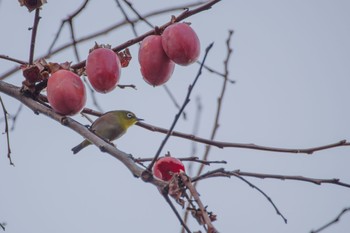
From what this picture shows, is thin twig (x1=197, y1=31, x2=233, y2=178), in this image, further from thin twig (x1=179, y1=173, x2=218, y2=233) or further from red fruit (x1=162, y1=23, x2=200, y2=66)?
thin twig (x1=179, y1=173, x2=218, y2=233)

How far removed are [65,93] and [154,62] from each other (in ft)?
1.22

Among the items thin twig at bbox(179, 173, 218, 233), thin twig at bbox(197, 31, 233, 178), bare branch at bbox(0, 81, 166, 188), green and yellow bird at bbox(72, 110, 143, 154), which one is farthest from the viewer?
thin twig at bbox(197, 31, 233, 178)

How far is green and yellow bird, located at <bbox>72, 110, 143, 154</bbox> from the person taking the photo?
2.16m

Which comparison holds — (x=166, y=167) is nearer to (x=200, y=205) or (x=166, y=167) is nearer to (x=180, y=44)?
(x=180, y=44)

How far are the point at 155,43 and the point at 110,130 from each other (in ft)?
1.38

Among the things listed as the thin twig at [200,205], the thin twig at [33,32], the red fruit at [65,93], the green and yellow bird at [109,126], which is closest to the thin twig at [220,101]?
the green and yellow bird at [109,126]

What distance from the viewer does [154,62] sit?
2.00 m

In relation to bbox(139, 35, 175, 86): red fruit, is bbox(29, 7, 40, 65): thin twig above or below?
below

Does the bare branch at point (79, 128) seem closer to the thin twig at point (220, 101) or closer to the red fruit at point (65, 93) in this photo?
the red fruit at point (65, 93)

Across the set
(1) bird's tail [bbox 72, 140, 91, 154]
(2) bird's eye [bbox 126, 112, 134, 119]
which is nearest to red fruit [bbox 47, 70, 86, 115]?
(1) bird's tail [bbox 72, 140, 91, 154]

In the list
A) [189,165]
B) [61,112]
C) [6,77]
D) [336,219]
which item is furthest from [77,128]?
[6,77]

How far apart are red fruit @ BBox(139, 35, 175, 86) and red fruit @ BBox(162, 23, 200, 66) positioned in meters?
0.03

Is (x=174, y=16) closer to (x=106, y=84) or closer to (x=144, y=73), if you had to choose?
(x=144, y=73)

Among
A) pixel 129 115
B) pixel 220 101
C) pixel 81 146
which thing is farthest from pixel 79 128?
pixel 220 101
